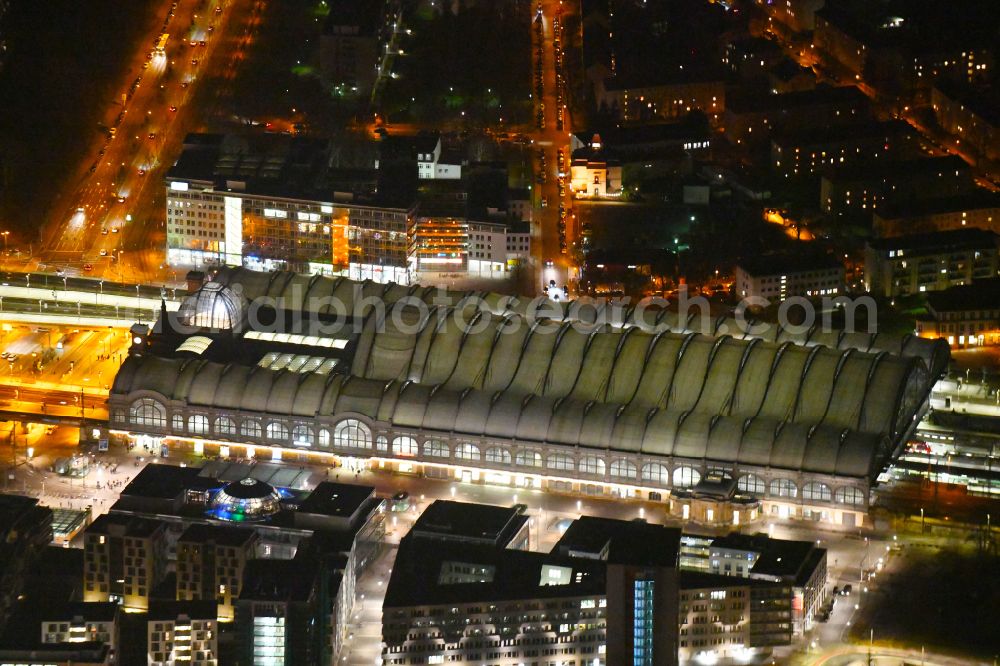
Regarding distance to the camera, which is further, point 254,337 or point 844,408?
point 254,337

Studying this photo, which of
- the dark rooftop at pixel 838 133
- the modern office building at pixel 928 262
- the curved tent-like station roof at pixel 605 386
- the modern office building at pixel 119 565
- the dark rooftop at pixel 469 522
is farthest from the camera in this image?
the dark rooftop at pixel 838 133

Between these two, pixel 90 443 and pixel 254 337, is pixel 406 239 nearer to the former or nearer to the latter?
pixel 254 337

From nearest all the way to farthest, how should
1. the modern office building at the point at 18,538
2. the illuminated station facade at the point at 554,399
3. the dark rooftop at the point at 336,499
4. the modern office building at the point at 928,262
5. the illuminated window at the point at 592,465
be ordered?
the modern office building at the point at 18,538, the dark rooftop at the point at 336,499, the illuminated station facade at the point at 554,399, the illuminated window at the point at 592,465, the modern office building at the point at 928,262

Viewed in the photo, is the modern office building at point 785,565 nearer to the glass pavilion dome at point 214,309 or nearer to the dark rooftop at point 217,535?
the dark rooftop at point 217,535

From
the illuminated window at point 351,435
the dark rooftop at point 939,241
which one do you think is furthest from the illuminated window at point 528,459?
the dark rooftop at point 939,241

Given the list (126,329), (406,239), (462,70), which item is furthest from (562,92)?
(126,329)

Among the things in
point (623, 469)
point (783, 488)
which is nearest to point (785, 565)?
point (783, 488)
